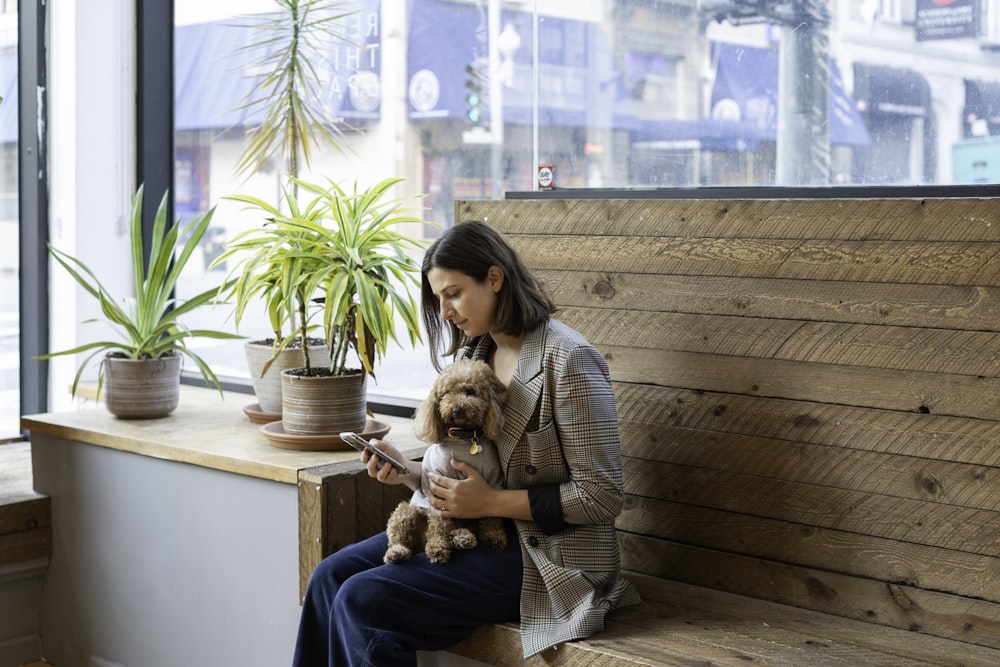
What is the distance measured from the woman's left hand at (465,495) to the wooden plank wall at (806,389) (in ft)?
1.48

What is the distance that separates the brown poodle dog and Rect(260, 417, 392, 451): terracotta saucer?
1.64ft

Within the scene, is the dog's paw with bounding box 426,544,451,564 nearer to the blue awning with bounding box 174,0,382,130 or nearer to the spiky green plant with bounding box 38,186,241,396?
the spiky green plant with bounding box 38,186,241,396

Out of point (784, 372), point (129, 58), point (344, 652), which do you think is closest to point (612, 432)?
point (784, 372)

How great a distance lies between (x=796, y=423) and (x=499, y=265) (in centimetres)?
70

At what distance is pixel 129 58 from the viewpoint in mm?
3928

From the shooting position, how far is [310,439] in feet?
9.04

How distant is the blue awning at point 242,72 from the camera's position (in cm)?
340

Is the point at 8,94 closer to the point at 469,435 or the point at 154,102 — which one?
the point at 154,102

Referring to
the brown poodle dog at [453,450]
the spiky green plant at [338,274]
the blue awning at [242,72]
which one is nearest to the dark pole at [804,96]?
the brown poodle dog at [453,450]

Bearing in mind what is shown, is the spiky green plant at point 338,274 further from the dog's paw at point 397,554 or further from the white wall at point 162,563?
the dog's paw at point 397,554

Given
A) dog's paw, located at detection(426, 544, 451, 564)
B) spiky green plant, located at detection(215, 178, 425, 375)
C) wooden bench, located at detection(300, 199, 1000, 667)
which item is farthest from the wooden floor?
spiky green plant, located at detection(215, 178, 425, 375)

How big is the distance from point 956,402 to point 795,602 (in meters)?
0.54

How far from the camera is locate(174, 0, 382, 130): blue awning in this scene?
11.1 feet

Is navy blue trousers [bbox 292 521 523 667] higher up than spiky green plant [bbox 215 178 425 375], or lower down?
lower down
